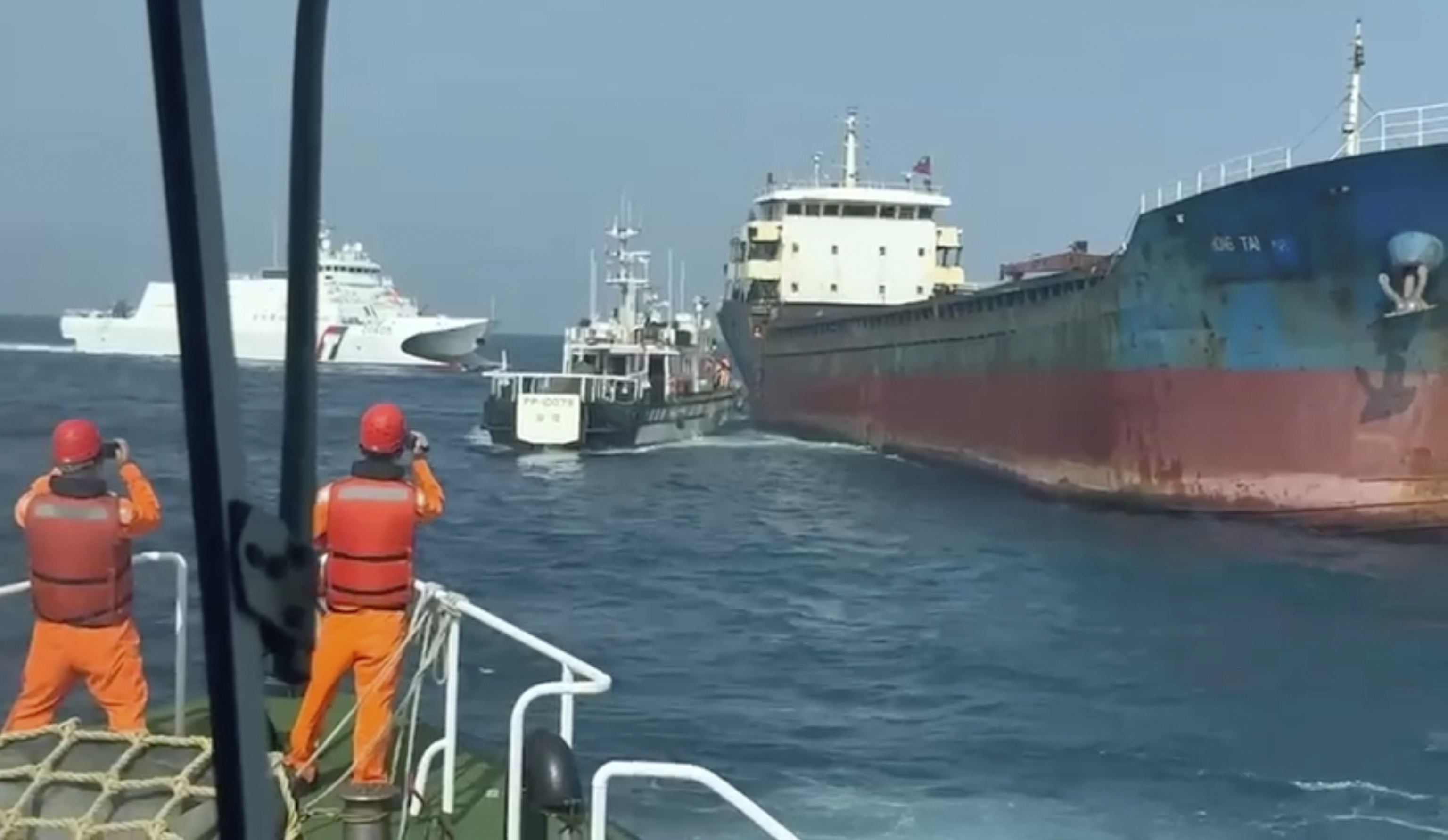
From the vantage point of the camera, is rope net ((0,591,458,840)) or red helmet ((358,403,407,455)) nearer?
rope net ((0,591,458,840))

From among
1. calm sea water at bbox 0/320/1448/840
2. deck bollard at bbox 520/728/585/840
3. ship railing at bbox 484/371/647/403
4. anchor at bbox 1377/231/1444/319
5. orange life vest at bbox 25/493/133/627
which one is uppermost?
anchor at bbox 1377/231/1444/319

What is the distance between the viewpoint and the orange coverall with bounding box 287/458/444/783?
440 cm

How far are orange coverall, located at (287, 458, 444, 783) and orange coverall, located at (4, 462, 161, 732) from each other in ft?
1.62

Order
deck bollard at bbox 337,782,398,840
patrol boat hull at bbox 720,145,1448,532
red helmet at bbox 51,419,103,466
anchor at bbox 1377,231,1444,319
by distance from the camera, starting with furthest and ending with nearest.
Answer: patrol boat hull at bbox 720,145,1448,532
anchor at bbox 1377,231,1444,319
red helmet at bbox 51,419,103,466
deck bollard at bbox 337,782,398,840

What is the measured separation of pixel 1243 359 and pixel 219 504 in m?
18.9

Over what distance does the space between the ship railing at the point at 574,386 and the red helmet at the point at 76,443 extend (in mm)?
27096

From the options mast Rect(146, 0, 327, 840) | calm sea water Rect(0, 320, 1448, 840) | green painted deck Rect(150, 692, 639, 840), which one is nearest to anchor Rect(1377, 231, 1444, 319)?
calm sea water Rect(0, 320, 1448, 840)

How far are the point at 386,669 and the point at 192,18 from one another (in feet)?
11.9

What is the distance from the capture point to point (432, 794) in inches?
192

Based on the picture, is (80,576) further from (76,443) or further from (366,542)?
(366,542)

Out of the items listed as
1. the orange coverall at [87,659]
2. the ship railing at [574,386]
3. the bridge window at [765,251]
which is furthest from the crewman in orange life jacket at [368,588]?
the bridge window at [765,251]

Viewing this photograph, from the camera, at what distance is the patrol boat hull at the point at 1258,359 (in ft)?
55.6

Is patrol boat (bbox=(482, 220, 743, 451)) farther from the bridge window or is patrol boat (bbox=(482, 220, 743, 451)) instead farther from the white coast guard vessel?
the white coast guard vessel

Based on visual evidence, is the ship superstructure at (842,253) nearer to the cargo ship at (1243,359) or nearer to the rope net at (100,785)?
the cargo ship at (1243,359)
